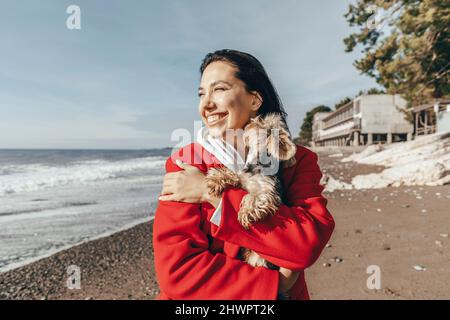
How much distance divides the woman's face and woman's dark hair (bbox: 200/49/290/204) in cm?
4

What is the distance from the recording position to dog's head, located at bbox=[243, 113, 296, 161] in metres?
1.96

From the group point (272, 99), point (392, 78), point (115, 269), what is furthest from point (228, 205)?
point (392, 78)

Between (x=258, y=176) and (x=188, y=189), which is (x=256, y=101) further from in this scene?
(x=188, y=189)

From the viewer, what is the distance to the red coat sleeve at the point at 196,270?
164 centimetres

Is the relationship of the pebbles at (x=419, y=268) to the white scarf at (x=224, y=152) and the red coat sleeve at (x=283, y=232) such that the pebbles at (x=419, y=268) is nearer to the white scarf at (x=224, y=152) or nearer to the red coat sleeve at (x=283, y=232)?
the red coat sleeve at (x=283, y=232)

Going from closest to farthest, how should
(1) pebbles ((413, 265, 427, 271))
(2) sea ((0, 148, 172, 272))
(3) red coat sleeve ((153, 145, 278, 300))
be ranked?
(3) red coat sleeve ((153, 145, 278, 300)) → (1) pebbles ((413, 265, 427, 271)) → (2) sea ((0, 148, 172, 272))

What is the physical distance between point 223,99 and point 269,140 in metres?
0.40

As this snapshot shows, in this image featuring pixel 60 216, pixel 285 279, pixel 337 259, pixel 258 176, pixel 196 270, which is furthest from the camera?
pixel 60 216

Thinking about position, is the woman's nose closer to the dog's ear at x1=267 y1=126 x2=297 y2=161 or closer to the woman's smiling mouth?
the woman's smiling mouth

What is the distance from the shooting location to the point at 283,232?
171 cm

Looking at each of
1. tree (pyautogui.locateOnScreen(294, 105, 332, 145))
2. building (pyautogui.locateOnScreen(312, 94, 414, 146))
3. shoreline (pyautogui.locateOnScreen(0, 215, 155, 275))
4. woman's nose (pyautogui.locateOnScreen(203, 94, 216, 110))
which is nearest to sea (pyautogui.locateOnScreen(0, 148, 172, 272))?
shoreline (pyautogui.locateOnScreen(0, 215, 155, 275))

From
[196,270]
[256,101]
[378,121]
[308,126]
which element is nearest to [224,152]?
[256,101]

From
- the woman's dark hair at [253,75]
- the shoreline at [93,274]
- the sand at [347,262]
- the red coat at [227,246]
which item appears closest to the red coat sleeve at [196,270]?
the red coat at [227,246]

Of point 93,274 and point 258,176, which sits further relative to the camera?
point 93,274
